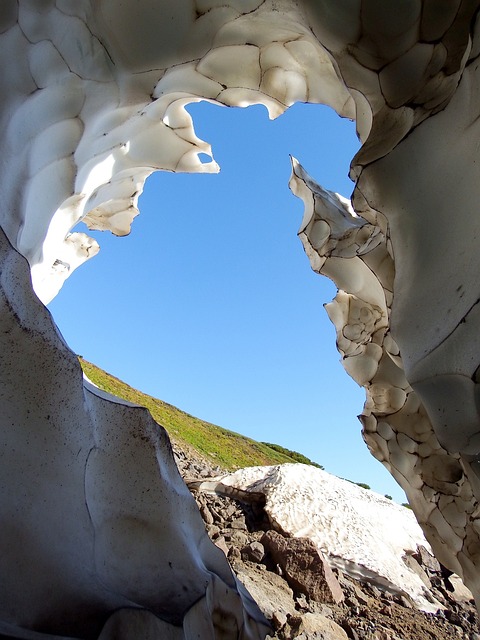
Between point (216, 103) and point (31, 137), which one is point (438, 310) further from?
point (216, 103)

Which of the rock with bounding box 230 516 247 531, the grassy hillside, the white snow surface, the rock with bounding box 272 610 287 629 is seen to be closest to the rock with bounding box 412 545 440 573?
the white snow surface

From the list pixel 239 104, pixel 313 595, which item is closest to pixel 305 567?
pixel 313 595

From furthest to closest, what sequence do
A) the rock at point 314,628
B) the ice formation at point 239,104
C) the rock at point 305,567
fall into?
the rock at point 305,567, the rock at point 314,628, the ice formation at point 239,104

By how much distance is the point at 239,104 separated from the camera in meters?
2.12

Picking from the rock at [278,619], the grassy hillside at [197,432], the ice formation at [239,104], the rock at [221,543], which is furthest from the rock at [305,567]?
the grassy hillside at [197,432]

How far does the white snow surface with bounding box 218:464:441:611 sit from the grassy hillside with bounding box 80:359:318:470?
2014 mm

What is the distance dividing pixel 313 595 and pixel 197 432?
450cm

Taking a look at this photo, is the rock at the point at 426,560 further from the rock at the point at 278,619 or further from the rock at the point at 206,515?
the rock at the point at 278,619

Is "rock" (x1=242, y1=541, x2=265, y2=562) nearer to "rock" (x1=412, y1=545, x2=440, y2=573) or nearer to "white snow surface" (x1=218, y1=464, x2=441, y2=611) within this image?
"white snow surface" (x1=218, y1=464, x2=441, y2=611)

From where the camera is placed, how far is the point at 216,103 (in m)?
2.12

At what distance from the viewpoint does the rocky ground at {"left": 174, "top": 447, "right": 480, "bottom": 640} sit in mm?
1959

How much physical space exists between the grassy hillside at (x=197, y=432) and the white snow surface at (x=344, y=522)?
201cm

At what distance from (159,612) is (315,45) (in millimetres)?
1857

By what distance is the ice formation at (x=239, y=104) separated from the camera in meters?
1.12
